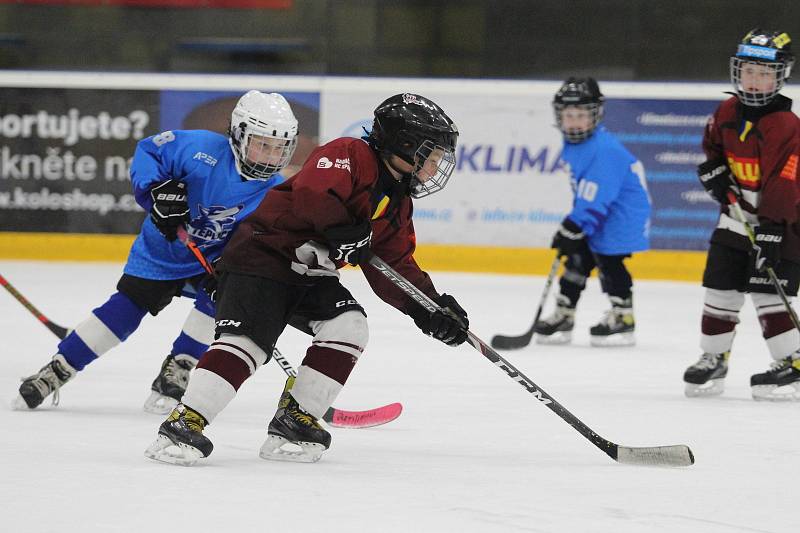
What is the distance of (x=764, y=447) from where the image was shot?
3045 millimetres

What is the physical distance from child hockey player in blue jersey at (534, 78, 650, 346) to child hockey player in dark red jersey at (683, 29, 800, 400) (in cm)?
114

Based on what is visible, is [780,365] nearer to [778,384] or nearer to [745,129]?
[778,384]

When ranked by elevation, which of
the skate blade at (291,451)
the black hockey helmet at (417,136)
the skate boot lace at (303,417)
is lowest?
the skate blade at (291,451)

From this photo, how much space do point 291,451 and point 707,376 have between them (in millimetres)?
1641

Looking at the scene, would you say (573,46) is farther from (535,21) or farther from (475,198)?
(475,198)

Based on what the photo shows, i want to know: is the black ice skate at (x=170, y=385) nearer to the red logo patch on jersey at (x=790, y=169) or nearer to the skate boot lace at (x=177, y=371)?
the skate boot lace at (x=177, y=371)

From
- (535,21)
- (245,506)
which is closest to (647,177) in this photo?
(535,21)

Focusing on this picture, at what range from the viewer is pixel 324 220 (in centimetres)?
252

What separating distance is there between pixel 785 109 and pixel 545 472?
1663 mm

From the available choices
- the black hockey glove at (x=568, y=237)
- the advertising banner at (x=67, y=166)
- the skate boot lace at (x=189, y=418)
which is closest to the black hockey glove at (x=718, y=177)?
the black hockey glove at (x=568, y=237)

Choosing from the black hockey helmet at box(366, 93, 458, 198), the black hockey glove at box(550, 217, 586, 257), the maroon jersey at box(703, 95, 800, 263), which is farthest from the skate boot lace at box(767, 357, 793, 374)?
the black hockey helmet at box(366, 93, 458, 198)

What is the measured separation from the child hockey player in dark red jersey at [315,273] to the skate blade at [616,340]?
7.65 ft

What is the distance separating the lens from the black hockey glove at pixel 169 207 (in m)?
3.12

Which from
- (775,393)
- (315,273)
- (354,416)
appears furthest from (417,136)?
(775,393)
